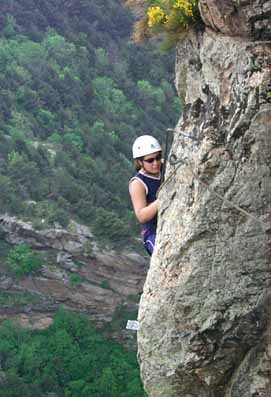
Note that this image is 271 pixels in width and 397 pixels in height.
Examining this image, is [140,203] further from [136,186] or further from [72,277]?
[72,277]

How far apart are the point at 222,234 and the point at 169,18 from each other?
1.56 meters

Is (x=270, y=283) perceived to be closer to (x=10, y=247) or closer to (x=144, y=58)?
(x=10, y=247)

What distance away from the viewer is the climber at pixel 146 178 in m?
7.09

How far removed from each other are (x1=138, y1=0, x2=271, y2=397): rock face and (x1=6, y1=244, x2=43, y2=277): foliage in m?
26.1

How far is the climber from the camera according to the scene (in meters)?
7.09

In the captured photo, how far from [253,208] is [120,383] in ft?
100

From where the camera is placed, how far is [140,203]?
23.4 feet

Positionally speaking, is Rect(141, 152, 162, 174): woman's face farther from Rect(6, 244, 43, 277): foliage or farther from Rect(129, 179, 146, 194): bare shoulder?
Rect(6, 244, 43, 277): foliage

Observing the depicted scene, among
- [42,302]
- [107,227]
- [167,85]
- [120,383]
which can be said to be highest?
[167,85]

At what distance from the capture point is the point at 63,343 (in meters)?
36.6

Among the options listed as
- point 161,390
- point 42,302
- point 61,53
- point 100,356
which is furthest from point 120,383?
point 161,390

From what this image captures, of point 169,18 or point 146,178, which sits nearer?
point 169,18

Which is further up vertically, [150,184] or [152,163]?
→ [152,163]

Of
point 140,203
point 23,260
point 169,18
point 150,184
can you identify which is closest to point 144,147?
point 150,184
